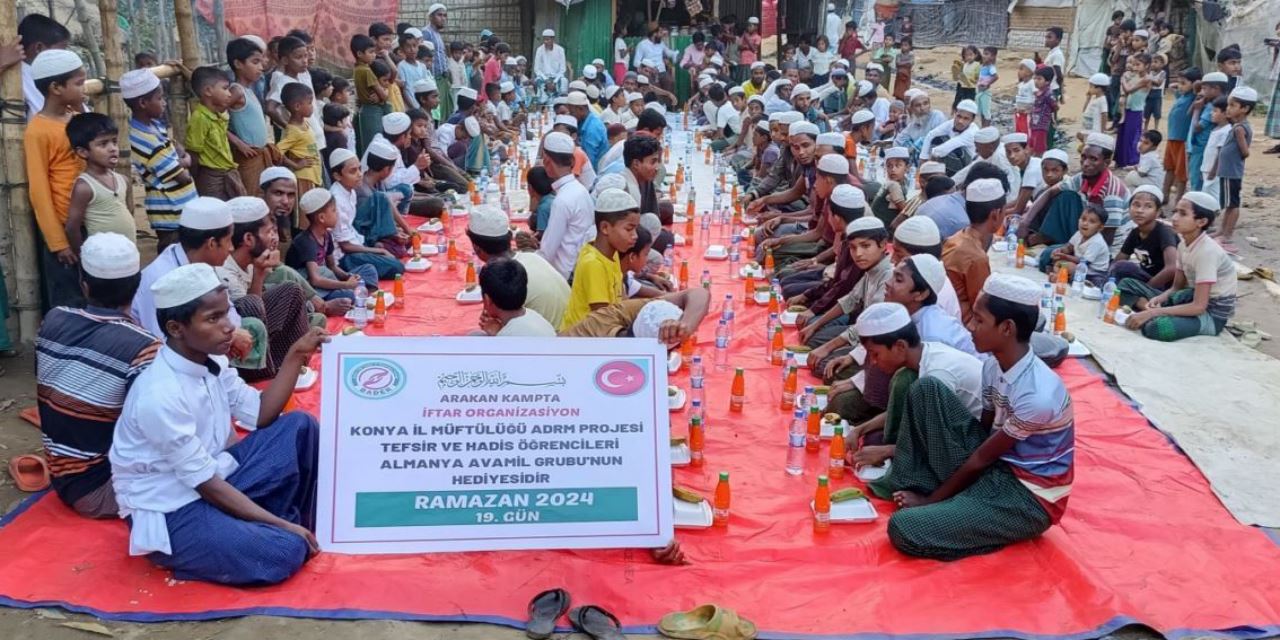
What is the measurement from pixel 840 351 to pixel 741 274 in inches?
95.8

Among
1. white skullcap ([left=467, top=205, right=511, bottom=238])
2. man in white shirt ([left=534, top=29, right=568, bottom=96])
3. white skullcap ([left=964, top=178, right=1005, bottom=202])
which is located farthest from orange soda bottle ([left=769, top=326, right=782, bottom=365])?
man in white shirt ([left=534, top=29, right=568, bottom=96])

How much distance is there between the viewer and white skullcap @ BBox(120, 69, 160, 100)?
6.69 metres

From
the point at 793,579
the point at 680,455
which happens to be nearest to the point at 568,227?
the point at 680,455

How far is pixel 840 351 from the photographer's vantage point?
257 inches

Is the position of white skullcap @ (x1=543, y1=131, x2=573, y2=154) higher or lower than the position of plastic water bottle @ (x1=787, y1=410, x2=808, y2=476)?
higher

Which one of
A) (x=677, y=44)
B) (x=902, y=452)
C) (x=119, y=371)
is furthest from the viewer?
(x=677, y=44)

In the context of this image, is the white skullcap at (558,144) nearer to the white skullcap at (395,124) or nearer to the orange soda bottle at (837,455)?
the white skullcap at (395,124)

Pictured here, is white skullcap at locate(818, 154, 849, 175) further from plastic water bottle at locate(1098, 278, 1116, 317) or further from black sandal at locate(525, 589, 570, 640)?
black sandal at locate(525, 589, 570, 640)

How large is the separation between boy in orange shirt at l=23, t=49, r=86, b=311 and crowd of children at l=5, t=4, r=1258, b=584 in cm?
2

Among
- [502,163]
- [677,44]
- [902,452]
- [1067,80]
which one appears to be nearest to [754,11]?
[677,44]

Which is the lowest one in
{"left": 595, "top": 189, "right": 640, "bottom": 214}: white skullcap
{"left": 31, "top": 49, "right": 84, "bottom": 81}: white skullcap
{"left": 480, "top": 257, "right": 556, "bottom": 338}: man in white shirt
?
{"left": 480, "top": 257, "right": 556, "bottom": 338}: man in white shirt

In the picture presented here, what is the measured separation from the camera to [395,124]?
10.4 m

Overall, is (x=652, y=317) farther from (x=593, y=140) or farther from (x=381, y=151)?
(x=593, y=140)

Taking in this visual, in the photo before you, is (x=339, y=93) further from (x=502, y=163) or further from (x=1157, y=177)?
(x=1157, y=177)
